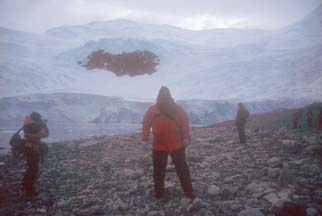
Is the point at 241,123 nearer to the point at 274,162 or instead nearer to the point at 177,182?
the point at 274,162

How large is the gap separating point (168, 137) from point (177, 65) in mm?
34238

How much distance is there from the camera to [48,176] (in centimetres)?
564

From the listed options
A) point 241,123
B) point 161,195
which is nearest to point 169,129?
point 161,195

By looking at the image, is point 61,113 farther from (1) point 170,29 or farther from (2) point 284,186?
(1) point 170,29

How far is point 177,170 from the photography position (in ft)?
13.3

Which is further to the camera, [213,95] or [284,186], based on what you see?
[213,95]

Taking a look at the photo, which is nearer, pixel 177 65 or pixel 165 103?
pixel 165 103

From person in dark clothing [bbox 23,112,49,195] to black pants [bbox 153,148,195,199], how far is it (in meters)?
1.73

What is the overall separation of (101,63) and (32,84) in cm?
1097

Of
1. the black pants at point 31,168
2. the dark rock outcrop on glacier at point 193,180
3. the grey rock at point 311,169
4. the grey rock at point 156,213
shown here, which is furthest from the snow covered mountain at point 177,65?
the black pants at point 31,168

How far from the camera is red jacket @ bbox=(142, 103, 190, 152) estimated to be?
160 inches

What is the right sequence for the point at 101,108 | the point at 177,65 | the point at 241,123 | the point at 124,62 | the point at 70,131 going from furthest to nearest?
the point at 124,62 → the point at 177,65 → the point at 101,108 → the point at 70,131 → the point at 241,123

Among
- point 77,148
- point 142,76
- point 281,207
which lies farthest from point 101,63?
point 281,207

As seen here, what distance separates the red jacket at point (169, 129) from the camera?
4055 millimetres
